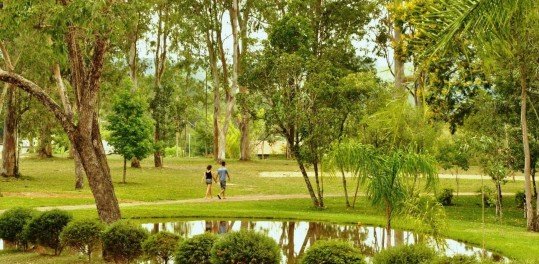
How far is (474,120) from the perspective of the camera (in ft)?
108

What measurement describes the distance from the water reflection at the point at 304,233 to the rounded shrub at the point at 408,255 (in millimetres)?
6868

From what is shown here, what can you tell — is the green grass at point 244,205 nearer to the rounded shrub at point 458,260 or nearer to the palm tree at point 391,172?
the palm tree at point 391,172

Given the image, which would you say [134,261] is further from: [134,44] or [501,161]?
[134,44]

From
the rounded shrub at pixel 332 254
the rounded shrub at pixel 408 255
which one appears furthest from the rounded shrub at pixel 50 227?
the rounded shrub at pixel 408 255

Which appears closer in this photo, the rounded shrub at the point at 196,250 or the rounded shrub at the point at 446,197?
the rounded shrub at the point at 196,250

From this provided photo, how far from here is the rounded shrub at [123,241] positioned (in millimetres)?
15906

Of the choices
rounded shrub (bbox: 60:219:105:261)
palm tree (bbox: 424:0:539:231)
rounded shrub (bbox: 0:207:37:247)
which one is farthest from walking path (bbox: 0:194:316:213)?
palm tree (bbox: 424:0:539:231)

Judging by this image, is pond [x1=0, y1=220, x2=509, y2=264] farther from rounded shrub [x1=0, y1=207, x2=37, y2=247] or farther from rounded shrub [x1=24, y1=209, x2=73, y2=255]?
rounded shrub [x1=24, y1=209, x2=73, y2=255]

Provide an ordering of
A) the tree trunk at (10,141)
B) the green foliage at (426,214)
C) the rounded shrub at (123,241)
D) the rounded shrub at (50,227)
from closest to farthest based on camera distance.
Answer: the green foliage at (426,214) < the rounded shrub at (123,241) < the rounded shrub at (50,227) < the tree trunk at (10,141)

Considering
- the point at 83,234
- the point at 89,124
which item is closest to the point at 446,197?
the point at 89,124

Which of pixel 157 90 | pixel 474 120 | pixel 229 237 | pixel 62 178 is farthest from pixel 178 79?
pixel 229 237

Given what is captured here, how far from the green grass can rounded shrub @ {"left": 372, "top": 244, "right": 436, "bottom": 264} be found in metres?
2.45

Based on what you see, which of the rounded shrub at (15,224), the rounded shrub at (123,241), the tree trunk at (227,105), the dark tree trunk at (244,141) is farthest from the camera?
the dark tree trunk at (244,141)

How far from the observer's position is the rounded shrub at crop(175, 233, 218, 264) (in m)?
14.2
